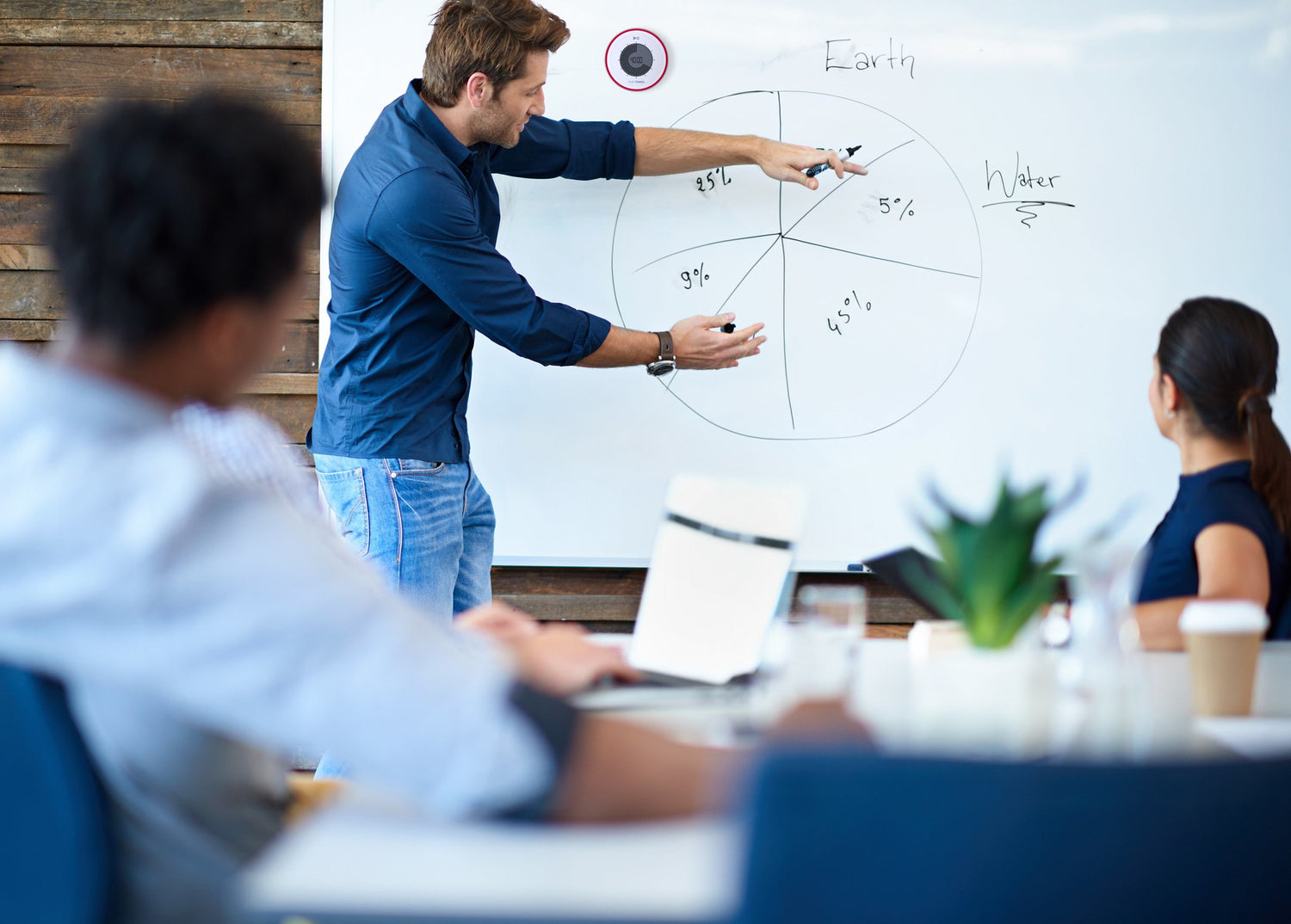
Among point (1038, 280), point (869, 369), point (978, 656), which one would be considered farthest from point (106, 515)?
point (1038, 280)

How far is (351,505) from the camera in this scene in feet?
6.60

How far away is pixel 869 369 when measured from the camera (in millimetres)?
2330

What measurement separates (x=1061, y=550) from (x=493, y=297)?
1.19 metres

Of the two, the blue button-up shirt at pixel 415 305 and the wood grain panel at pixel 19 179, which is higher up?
the wood grain panel at pixel 19 179

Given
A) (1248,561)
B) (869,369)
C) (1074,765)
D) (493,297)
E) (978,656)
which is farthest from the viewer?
(869,369)

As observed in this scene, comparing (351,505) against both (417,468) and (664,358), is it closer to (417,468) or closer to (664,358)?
(417,468)

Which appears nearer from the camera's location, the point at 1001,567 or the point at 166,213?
the point at 166,213

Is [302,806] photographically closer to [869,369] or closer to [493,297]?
[493,297]

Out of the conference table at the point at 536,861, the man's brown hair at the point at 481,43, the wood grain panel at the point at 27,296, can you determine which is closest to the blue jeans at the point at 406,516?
the wood grain panel at the point at 27,296

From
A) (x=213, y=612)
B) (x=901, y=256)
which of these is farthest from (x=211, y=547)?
(x=901, y=256)

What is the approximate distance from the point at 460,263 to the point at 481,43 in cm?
39

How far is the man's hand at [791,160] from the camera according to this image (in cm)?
221

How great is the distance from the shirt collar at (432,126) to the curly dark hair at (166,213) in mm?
1311

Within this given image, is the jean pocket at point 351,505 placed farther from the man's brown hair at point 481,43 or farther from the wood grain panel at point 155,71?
the wood grain panel at point 155,71
